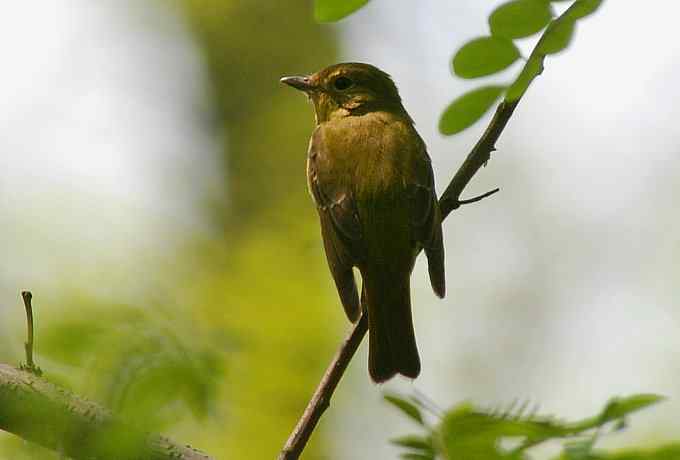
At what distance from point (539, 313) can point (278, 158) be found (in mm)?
3272

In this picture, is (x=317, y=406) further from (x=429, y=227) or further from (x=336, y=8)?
(x=429, y=227)

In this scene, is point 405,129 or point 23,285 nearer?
point 405,129

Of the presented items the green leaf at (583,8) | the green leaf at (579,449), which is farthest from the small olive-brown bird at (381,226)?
the green leaf at (579,449)

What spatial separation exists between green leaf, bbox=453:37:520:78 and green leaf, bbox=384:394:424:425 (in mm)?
859

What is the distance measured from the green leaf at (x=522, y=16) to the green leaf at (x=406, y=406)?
849mm

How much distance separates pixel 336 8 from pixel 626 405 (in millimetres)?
1063

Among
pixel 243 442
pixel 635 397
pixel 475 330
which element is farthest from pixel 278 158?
pixel 635 397

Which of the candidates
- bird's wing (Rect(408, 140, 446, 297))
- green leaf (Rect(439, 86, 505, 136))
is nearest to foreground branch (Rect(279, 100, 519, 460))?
green leaf (Rect(439, 86, 505, 136))

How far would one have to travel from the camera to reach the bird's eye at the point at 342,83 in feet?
17.7

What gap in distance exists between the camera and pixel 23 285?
6.98 m

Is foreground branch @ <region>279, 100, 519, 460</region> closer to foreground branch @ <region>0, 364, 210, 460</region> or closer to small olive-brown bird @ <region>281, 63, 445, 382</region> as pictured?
small olive-brown bird @ <region>281, 63, 445, 382</region>

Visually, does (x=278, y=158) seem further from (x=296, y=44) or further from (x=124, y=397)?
(x=124, y=397)

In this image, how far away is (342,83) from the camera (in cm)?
542

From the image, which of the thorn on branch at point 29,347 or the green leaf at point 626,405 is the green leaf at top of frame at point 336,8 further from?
the green leaf at point 626,405
